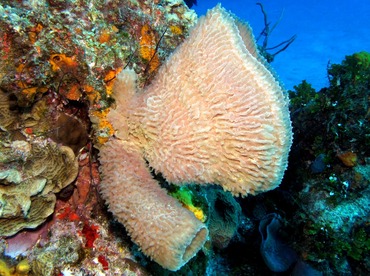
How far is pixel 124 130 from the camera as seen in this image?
2.05 metres

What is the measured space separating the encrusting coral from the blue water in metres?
20.7

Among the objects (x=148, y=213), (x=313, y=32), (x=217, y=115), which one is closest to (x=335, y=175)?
(x=217, y=115)

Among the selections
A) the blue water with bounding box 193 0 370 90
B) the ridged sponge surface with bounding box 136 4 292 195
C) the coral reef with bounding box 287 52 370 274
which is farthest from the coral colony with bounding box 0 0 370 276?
the blue water with bounding box 193 0 370 90

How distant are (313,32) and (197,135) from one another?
60.5 metres

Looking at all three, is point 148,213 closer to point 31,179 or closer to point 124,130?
point 124,130

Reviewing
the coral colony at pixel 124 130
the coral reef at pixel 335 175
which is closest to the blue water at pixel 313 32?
the coral reef at pixel 335 175

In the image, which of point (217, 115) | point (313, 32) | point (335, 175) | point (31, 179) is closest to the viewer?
point (217, 115)

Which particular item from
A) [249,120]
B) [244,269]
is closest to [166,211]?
[249,120]

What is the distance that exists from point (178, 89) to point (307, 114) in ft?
15.3

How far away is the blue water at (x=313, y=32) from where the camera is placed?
3783cm

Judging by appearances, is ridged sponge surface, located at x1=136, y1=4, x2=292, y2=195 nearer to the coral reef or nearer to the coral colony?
the coral colony

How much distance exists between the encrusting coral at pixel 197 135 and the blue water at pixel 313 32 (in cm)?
2065

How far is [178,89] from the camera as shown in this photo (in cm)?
180

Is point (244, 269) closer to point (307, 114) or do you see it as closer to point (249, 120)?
point (307, 114)
